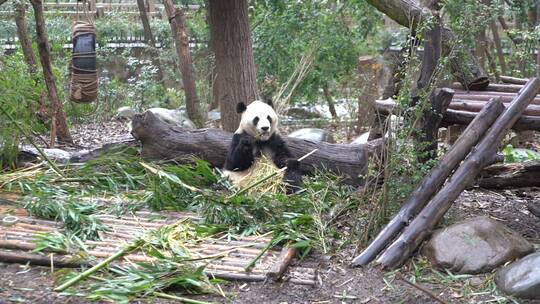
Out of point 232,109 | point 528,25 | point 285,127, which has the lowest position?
point 285,127

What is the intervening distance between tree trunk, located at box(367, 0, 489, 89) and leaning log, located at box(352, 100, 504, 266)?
0.72 meters

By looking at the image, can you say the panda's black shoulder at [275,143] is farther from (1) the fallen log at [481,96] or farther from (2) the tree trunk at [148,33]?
(2) the tree trunk at [148,33]

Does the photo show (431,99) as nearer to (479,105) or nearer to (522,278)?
(479,105)

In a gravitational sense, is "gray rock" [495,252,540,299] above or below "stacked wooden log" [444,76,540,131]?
below

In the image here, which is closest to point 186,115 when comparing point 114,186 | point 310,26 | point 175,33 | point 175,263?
point 175,33

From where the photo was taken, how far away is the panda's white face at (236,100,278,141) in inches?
239

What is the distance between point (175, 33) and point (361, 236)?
530 centimetres

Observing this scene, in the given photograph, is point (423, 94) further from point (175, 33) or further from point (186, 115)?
point (186, 115)

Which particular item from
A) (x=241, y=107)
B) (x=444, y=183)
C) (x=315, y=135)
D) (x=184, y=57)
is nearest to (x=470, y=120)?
(x=444, y=183)

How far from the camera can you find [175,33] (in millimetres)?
9094

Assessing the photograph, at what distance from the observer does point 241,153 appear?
6.07 metres

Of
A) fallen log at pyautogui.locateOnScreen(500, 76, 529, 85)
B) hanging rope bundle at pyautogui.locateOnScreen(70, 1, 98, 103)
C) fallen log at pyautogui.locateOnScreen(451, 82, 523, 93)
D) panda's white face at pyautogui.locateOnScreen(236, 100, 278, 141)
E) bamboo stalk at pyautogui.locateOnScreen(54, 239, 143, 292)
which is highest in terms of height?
hanging rope bundle at pyautogui.locateOnScreen(70, 1, 98, 103)

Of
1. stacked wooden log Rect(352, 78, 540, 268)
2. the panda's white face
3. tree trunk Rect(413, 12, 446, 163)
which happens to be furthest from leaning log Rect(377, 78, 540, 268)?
the panda's white face

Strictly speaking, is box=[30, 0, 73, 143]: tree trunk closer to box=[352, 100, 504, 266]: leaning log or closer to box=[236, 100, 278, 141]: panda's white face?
box=[236, 100, 278, 141]: panda's white face
